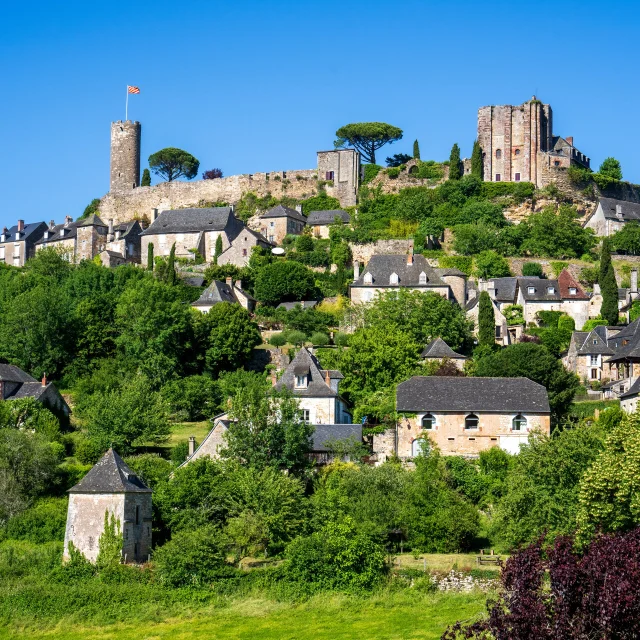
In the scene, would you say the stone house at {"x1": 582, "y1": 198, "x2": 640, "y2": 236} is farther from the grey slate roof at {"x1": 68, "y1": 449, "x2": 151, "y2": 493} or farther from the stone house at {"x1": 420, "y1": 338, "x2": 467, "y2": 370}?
the grey slate roof at {"x1": 68, "y1": 449, "x2": 151, "y2": 493}

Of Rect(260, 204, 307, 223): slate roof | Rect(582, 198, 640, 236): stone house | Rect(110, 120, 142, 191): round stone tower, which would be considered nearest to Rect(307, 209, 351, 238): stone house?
Rect(260, 204, 307, 223): slate roof

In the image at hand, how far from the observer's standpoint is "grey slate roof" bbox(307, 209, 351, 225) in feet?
307

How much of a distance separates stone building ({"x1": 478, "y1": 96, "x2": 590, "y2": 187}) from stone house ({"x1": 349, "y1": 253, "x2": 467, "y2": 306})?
67.5 feet

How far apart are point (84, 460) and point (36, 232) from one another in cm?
5317

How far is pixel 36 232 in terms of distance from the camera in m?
100

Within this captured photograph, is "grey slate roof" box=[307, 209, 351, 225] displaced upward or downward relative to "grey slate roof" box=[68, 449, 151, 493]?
upward

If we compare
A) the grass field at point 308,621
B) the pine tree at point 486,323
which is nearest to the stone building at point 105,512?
the grass field at point 308,621

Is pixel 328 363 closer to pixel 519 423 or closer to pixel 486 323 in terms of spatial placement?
pixel 486 323

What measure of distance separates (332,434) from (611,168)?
57.0 meters

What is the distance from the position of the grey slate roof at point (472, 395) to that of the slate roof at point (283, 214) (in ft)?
139

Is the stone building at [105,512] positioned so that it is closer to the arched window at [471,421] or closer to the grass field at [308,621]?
the grass field at [308,621]

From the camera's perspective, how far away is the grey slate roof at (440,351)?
6200 cm

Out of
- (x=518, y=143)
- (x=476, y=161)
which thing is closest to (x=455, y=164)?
(x=476, y=161)

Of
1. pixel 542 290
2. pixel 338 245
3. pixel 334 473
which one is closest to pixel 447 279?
pixel 542 290
